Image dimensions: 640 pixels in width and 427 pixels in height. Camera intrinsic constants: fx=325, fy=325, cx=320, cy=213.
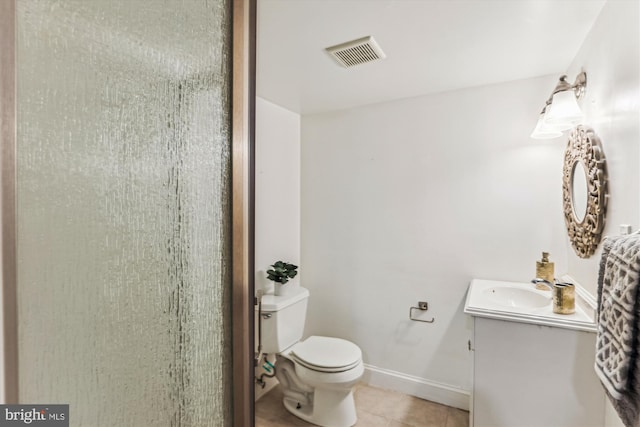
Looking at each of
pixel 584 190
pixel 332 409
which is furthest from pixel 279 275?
pixel 584 190

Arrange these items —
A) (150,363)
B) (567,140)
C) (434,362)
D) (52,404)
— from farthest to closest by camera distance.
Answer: (434,362) < (567,140) < (150,363) < (52,404)

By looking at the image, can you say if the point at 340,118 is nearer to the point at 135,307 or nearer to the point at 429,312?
the point at 429,312

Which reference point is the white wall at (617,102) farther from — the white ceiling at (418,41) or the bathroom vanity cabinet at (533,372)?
the bathroom vanity cabinet at (533,372)

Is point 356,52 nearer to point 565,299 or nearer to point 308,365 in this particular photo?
point 565,299

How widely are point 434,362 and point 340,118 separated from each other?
2.02 metres

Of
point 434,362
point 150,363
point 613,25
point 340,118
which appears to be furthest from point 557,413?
point 340,118

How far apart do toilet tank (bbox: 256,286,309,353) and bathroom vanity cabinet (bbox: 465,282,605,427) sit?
3.93ft

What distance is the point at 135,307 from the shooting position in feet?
1.66

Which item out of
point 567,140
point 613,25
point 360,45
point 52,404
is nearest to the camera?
point 52,404

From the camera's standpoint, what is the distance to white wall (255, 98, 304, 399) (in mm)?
2449

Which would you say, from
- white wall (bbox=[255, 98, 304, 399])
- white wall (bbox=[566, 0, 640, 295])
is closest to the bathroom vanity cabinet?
white wall (bbox=[566, 0, 640, 295])

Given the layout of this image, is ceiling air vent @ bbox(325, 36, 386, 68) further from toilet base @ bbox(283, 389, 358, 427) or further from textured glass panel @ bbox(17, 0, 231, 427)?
toilet base @ bbox(283, 389, 358, 427)

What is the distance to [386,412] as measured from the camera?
7.29ft

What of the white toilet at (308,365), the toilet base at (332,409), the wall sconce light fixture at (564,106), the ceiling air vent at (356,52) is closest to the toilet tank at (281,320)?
the white toilet at (308,365)
